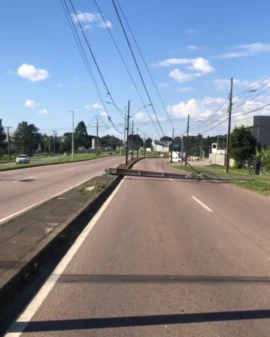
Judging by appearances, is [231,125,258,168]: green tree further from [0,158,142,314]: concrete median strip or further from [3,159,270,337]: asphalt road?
[3,159,270,337]: asphalt road

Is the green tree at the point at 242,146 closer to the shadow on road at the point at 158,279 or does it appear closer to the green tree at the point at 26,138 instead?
the shadow on road at the point at 158,279

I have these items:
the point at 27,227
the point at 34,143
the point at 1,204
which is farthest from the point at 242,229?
the point at 34,143

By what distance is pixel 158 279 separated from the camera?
22.4 feet

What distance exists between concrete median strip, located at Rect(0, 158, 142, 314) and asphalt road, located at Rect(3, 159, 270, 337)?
0.37 m

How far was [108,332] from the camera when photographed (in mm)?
4750

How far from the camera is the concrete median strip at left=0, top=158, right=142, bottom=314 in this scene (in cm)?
616

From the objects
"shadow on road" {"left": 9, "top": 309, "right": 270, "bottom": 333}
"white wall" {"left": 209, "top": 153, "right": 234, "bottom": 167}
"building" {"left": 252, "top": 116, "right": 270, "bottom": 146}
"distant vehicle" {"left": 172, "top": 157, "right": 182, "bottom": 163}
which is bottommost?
"distant vehicle" {"left": 172, "top": 157, "right": 182, "bottom": 163}

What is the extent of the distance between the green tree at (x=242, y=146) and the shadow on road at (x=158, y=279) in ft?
A: 245

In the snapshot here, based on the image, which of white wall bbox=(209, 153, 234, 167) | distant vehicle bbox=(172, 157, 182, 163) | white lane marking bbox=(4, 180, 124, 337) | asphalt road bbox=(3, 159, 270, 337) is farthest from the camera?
distant vehicle bbox=(172, 157, 182, 163)

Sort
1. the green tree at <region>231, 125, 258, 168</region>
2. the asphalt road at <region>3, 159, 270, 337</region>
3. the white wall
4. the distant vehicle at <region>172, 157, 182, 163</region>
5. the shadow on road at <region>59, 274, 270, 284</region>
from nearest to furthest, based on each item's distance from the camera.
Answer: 1. the asphalt road at <region>3, 159, 270, 337</region>
2. the shadow on road at <region>59, 274, 270, 284</region>
3. the green tree at <region>231, 125, 258, 168</region>
4. the white wall
5. the distant vehicle at <region>172, 157, 182, 163</region>

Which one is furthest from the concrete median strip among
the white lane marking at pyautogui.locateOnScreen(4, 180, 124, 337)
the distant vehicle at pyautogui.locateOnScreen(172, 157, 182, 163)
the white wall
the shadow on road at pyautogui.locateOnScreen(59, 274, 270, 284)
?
the distant vehicle at pyautogui.locateOnScreen(172, 157, 182, 163)

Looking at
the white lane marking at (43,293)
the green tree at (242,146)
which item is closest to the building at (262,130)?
the green tree at (242,146)

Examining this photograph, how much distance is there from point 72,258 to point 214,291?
281cm

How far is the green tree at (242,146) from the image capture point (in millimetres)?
80812
